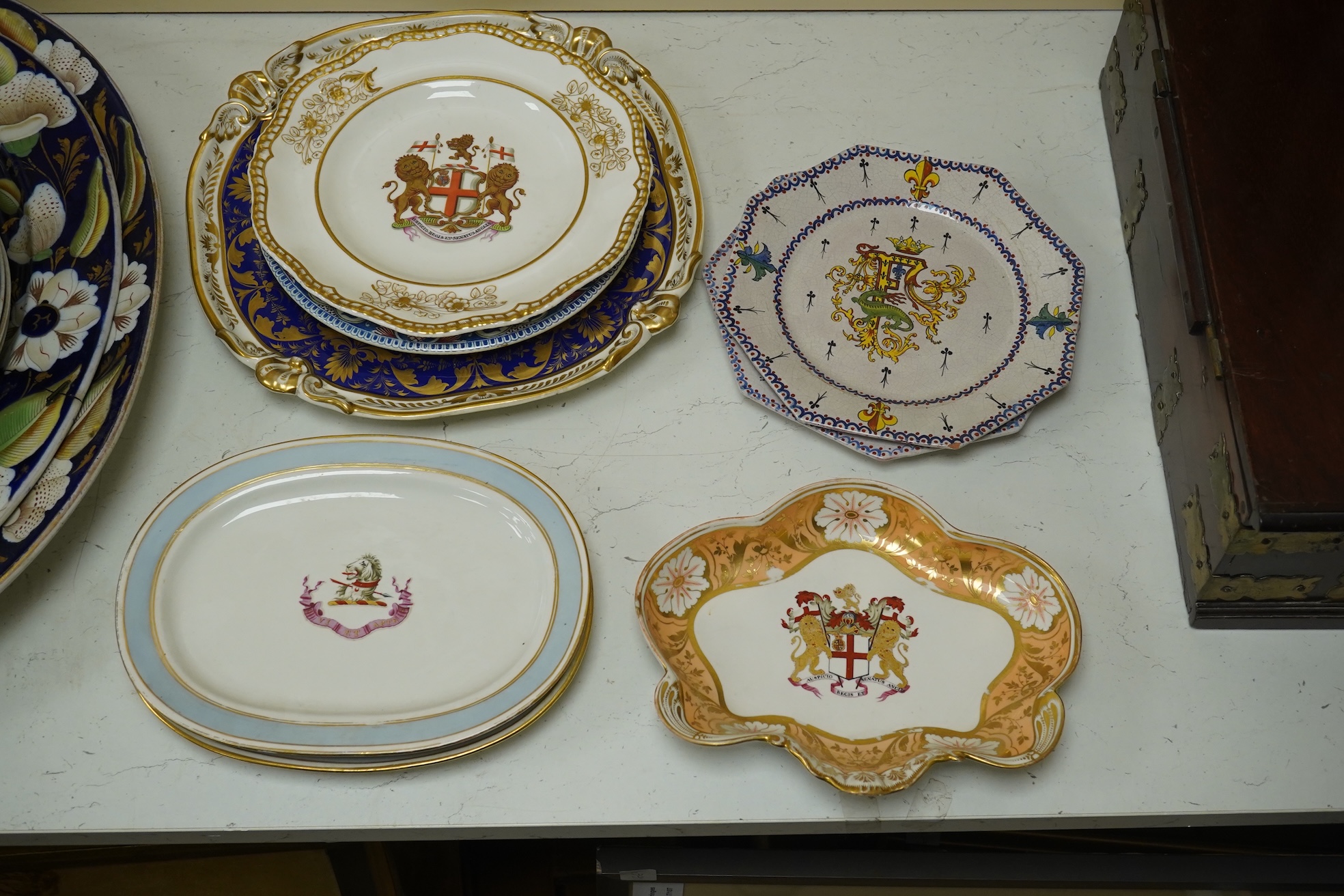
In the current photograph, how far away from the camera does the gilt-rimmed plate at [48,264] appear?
851 millimetres

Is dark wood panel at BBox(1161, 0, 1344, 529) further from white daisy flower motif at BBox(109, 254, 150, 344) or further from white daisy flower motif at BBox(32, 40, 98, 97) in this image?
white daisy flower motif at BBox(32, 40, 98, 97)

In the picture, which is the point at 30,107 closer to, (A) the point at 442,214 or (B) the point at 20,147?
(B) the point at 20,147

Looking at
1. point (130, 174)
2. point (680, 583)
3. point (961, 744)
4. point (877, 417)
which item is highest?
point (130, 174)

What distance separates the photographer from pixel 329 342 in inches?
38.1

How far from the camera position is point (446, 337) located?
0.92 meters

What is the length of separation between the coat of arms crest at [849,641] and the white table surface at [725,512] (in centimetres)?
8

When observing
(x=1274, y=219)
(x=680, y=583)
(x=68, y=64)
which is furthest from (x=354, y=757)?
(x=1274, y=219)

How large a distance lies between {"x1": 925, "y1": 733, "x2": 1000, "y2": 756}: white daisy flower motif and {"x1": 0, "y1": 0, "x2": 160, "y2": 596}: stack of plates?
702mm

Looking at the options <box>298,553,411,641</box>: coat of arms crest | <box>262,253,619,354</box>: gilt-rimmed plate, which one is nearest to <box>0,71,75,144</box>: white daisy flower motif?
<box>262,253,619,354</box>: gilt-rimmed plate

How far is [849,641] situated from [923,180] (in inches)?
19.7

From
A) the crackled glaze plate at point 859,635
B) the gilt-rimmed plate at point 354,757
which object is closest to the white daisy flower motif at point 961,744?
the crackled glaze plate at point 859,635

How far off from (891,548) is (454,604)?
38cm

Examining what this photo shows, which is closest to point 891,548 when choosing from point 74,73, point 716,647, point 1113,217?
point 716,647

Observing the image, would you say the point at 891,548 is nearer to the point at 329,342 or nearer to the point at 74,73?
the point at 329,342
